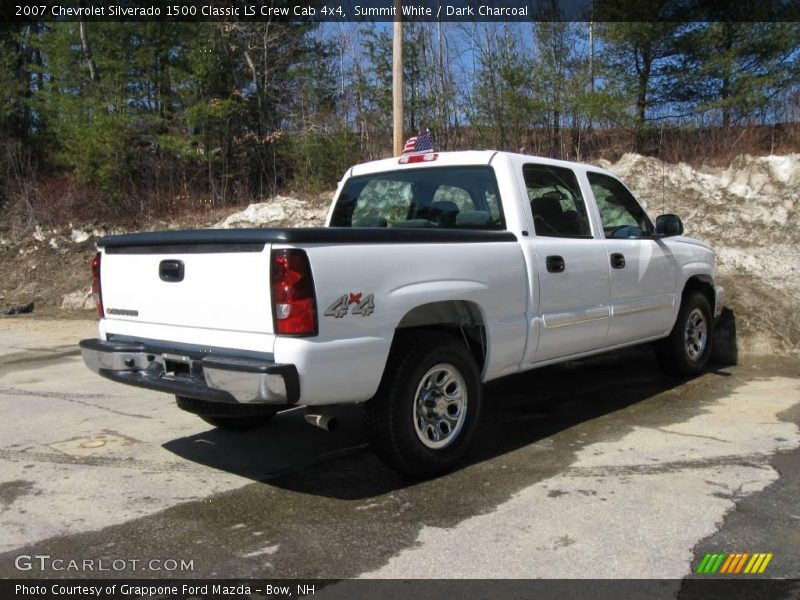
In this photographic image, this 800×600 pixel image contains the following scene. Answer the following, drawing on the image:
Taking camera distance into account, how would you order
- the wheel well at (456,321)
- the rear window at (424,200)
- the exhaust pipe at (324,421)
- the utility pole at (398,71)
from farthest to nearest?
the utility pole at (398,71), the rear window at (424,200), the wheel well at (456,321), the exhaust pipe at (324,421)

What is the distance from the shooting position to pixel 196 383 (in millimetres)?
3824

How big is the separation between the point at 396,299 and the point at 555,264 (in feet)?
5.16

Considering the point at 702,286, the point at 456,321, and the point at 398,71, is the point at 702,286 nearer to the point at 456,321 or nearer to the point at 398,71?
the point at 456,321

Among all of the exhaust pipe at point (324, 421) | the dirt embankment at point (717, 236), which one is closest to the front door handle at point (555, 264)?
the exhaust pipe at point (324, 421)

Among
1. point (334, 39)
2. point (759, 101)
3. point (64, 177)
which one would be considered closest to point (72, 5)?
point (64, 177)

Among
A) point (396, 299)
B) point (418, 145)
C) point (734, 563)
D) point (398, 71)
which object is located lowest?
point (734, 563)

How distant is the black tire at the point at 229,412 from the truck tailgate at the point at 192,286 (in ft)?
1.56

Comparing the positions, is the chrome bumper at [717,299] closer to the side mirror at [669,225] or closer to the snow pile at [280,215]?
the side mirror at [669,225]

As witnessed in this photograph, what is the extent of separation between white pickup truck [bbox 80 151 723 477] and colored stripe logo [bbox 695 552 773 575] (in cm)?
158

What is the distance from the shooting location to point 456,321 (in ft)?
14.8

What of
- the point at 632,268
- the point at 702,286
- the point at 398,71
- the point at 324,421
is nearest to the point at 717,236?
the point at 702,286

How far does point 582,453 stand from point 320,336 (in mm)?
2200

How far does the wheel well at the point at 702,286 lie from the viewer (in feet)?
22.5

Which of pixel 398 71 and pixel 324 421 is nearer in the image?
pixel 324 421
